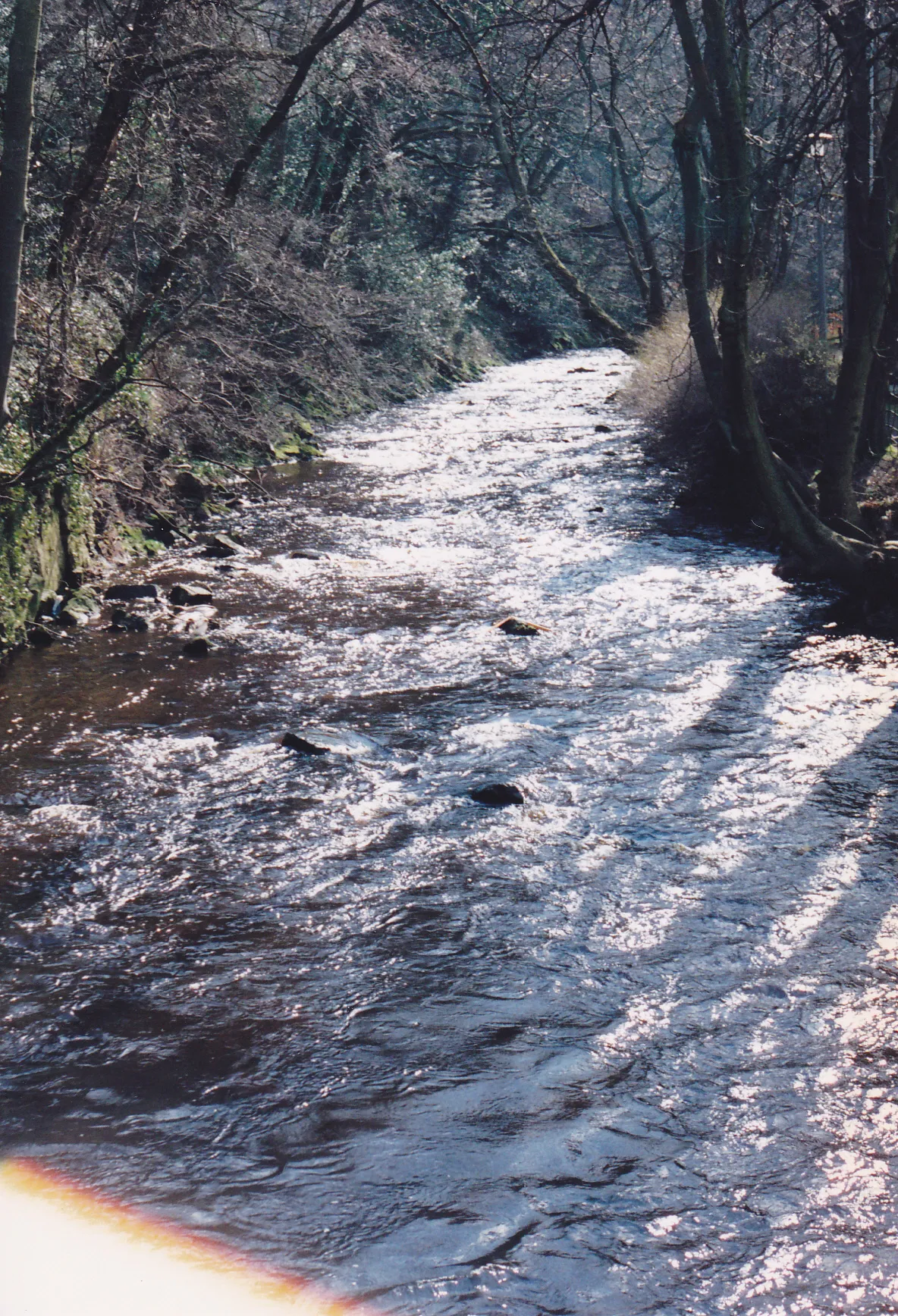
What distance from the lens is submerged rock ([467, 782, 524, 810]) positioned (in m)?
6.35

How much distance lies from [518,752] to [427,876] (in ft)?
5.26

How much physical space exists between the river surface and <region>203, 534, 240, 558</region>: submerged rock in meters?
2.23

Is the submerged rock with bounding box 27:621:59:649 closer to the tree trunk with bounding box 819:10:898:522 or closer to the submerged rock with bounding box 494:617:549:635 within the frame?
the submerged rock with bounding box 494:617:549:635

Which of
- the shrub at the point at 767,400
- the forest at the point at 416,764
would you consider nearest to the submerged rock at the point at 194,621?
the forest at the point at 416,764

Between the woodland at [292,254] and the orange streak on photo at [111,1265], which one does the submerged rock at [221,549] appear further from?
the orange streak on photo at [111,1265]

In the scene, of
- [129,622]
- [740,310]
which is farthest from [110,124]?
[740,310]

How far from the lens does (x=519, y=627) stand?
31.1 feet

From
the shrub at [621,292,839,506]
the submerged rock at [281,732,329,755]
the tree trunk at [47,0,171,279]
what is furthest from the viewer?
the shrub at [621,292,839,506]

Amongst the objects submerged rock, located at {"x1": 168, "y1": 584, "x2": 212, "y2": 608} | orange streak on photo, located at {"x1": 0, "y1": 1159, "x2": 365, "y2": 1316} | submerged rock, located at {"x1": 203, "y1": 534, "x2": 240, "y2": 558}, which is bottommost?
orange streak on photo, located at {"x1": 0, "y1": 1159, "x2": 365, "y2": 1316}

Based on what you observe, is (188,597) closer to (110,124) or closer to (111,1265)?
(110,124)

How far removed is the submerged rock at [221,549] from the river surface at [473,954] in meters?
2.23

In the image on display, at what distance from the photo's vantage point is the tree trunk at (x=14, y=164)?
7266 millimetres

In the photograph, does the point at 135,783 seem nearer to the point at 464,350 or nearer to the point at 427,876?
the point at 427,876

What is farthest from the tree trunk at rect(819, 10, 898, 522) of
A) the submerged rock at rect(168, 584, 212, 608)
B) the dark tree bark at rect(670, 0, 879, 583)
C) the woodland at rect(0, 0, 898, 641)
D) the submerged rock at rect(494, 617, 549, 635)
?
the submerged rock at rect(168, 584, 212, 608)
